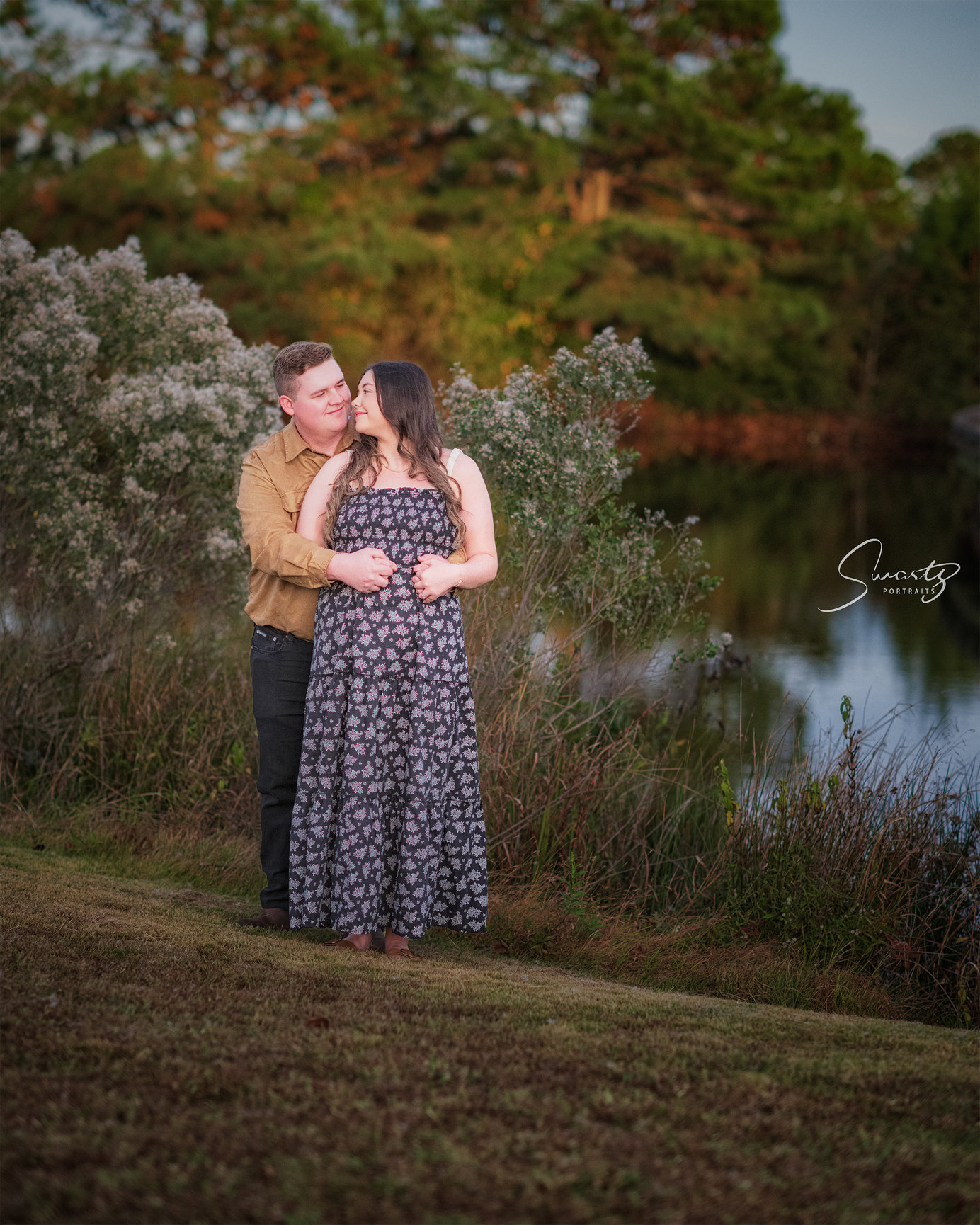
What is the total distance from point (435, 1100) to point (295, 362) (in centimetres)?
226

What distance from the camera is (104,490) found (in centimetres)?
637

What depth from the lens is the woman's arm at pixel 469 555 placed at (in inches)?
136

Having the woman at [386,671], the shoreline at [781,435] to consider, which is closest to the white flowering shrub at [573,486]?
the woman at [386,671]

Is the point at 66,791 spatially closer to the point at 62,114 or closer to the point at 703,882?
the point at 703,882

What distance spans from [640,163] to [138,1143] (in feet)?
106

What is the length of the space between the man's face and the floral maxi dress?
12.4 inches

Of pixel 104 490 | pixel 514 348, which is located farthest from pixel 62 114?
pixel 104 490

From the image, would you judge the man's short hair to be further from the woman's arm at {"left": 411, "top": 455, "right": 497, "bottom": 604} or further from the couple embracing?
the woman's arm at {"left": 411, "top": 455, "right": 497, "bottom": 604}

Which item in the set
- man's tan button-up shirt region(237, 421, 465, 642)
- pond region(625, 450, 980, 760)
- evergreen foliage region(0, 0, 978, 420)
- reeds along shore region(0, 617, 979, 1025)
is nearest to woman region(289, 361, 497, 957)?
man's tan button-up shirt region(237, 421, 465, 642)

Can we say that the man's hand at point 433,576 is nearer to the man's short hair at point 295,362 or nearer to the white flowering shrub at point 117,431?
the man's short hair at point 295,362

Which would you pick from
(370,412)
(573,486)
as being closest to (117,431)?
(573,486)

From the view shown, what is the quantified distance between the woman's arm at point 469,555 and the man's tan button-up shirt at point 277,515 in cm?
9

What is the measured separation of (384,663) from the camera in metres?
3.48

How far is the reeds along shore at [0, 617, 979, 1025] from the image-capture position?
14.4 feet
